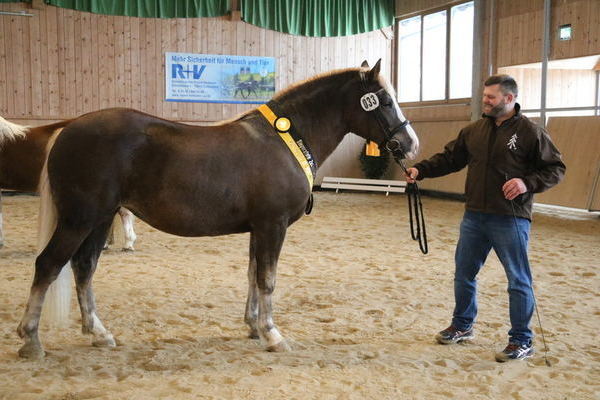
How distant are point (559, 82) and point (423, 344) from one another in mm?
8839

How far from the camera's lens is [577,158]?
390 inches

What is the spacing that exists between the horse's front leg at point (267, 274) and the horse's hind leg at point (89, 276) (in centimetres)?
91

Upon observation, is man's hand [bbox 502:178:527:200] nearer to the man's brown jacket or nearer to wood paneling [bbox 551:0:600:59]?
the man's brown jacket

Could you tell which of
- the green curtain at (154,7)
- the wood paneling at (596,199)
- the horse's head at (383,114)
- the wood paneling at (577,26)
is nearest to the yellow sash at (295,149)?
the horse's head at (383,114)

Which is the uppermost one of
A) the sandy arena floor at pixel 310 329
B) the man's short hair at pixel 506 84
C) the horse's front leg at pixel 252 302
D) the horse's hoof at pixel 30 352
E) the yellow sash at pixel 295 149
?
the man's short hair at pixel 506 84

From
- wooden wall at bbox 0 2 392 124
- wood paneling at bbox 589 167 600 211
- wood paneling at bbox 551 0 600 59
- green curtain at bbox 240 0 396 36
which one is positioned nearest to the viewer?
wood paneling at bbox 589 167 600 211

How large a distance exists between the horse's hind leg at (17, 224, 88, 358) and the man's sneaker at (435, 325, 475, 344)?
86.6 inches

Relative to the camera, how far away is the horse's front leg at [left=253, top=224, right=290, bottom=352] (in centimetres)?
347

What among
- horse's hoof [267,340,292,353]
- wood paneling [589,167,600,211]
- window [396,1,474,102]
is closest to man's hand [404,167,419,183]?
horse's hoof [267,340,292,353]

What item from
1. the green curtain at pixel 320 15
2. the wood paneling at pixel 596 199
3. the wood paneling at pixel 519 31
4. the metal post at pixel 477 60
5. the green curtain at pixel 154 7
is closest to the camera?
the wood paneling at pixel 596 199

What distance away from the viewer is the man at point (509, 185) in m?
3.27

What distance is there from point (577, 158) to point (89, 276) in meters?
8.68

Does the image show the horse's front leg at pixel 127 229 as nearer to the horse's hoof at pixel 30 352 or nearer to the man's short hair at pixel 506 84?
the horse's hoof at pixel 30 352

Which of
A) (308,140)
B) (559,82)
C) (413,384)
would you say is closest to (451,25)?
(559,82)
